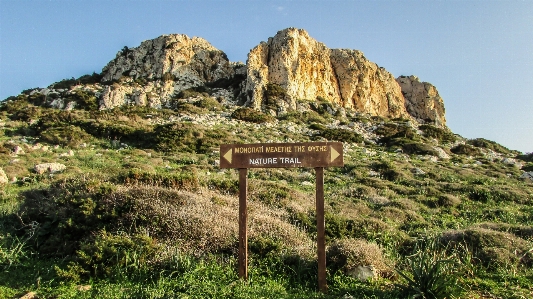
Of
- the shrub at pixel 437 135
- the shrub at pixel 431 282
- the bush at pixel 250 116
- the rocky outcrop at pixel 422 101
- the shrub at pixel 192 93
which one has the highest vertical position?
the rocky outcrop at pixel 422 101

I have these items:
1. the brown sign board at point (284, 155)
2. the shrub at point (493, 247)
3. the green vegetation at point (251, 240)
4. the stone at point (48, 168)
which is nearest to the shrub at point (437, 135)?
the green vegetation at point (251, 240)

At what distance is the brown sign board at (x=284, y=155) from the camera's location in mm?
5555

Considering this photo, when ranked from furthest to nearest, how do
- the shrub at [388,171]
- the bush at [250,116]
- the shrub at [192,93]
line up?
the shrub at [192,93], the bush at [250,116], the shrub at [388,171]

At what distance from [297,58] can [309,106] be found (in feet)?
26.9

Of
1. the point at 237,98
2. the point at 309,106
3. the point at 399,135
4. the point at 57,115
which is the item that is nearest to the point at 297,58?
the point at 309,106

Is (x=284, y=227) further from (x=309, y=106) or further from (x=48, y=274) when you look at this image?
(x=309, y=106)

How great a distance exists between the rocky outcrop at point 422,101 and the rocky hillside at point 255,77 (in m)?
2.28

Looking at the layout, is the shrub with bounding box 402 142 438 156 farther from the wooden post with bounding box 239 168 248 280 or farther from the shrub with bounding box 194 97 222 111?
the wooden post with bounding box 239 168 248 280

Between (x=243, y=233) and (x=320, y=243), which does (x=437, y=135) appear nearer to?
(x=320, y=243)

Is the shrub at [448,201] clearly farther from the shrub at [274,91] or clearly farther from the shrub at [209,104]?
the shrub at [274,91]

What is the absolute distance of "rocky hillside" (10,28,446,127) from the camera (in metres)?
39.2

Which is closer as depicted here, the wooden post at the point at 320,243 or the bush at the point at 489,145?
the wooden post at the point at 320,243

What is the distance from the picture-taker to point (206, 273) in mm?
5250

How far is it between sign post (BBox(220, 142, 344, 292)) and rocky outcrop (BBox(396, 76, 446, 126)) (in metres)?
61.7
